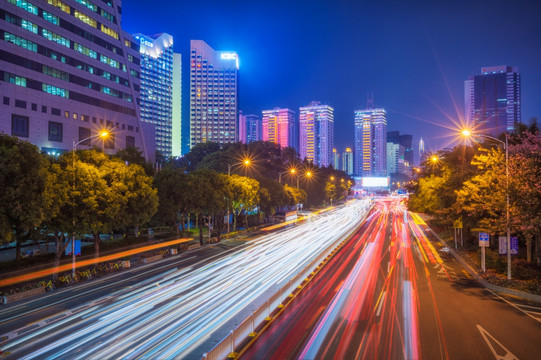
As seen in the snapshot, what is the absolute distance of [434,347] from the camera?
45.3 ft

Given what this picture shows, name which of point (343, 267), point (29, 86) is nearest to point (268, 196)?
point (343, 267)

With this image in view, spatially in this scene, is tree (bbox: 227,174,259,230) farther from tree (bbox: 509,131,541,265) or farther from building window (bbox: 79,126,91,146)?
building window (bbox: 79,126,91,146)

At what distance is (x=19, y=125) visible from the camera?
56.0m

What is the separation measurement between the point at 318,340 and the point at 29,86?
62.2 metres

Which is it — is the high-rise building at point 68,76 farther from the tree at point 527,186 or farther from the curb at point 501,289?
the tree at point 527,186

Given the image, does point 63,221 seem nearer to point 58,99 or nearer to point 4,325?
point 4,325

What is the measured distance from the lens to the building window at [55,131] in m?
61.0

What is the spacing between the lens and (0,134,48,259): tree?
64.4 ft

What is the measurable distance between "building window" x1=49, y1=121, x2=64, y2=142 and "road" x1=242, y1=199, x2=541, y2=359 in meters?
54.4

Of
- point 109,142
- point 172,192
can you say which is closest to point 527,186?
point 172,192

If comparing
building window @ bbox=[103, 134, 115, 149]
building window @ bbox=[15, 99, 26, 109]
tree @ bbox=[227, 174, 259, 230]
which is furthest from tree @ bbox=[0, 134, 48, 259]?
building window @ bbox=[103, 134, 115, 149]

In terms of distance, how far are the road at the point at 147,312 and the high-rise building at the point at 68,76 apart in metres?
35.4

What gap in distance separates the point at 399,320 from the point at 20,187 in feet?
67.8

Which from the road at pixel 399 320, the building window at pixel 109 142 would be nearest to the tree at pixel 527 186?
the road at pixel 399 320
